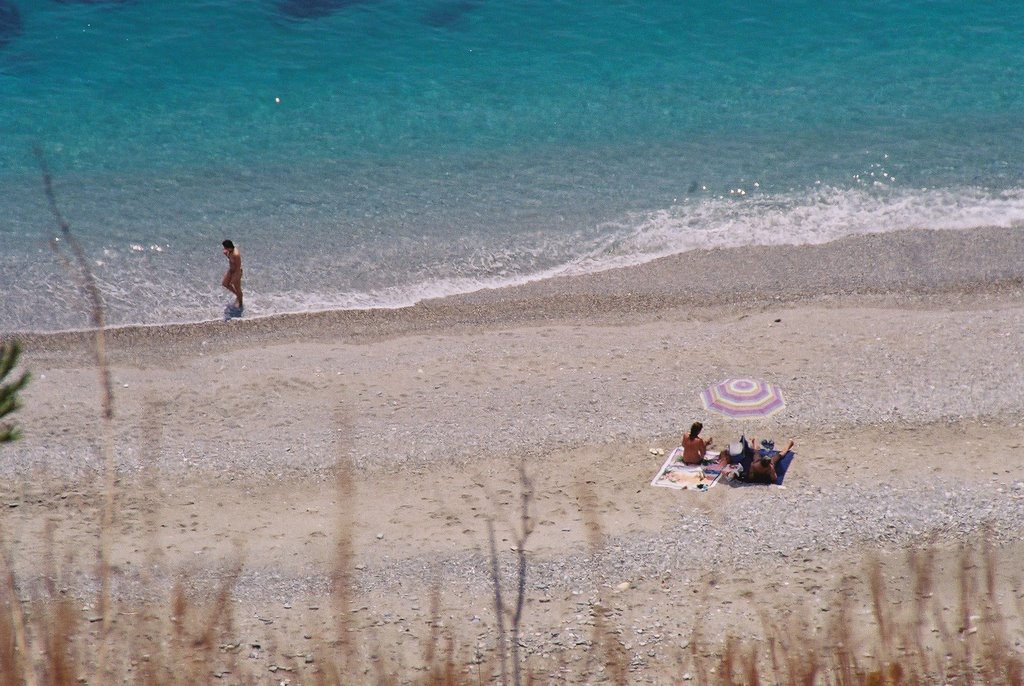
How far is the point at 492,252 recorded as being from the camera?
18.6 metres

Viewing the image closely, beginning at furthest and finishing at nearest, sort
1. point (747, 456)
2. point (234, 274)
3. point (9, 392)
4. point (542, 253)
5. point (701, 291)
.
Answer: point (542, 253) → point (701, 291) → point (234, 274) → point (747, 456) → point (9, 392)

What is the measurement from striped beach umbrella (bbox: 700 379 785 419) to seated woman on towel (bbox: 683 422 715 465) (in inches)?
42.3

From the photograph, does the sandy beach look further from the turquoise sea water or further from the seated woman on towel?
the turquoise sea water

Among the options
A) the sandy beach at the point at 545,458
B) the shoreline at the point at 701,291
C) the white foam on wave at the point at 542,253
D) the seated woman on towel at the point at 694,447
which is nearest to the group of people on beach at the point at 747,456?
the seated woman on towel at the point at 694,447

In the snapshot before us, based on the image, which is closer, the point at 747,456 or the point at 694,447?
the point at 747,456

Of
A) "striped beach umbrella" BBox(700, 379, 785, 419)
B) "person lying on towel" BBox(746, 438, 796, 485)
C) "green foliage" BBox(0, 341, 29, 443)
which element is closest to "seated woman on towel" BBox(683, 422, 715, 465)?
"person lying on towel" BBox(746, 438, 796, 485)

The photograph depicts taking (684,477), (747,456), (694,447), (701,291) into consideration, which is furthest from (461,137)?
(747,456)

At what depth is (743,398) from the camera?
1324 centimetres

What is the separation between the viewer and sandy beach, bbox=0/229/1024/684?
402 inches

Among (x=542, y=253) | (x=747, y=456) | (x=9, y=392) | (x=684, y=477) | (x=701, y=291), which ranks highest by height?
(x=542, y=253)

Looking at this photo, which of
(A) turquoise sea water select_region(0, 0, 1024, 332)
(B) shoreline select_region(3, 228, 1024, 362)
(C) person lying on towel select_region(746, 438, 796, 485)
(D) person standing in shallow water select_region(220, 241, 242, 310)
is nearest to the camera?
(C) person lying on towel select_region(746, 438, 796, 485)

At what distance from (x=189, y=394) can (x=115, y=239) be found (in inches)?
239

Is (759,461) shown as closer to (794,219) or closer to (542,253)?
(542,253)

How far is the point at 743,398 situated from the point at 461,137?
11.4 meters
